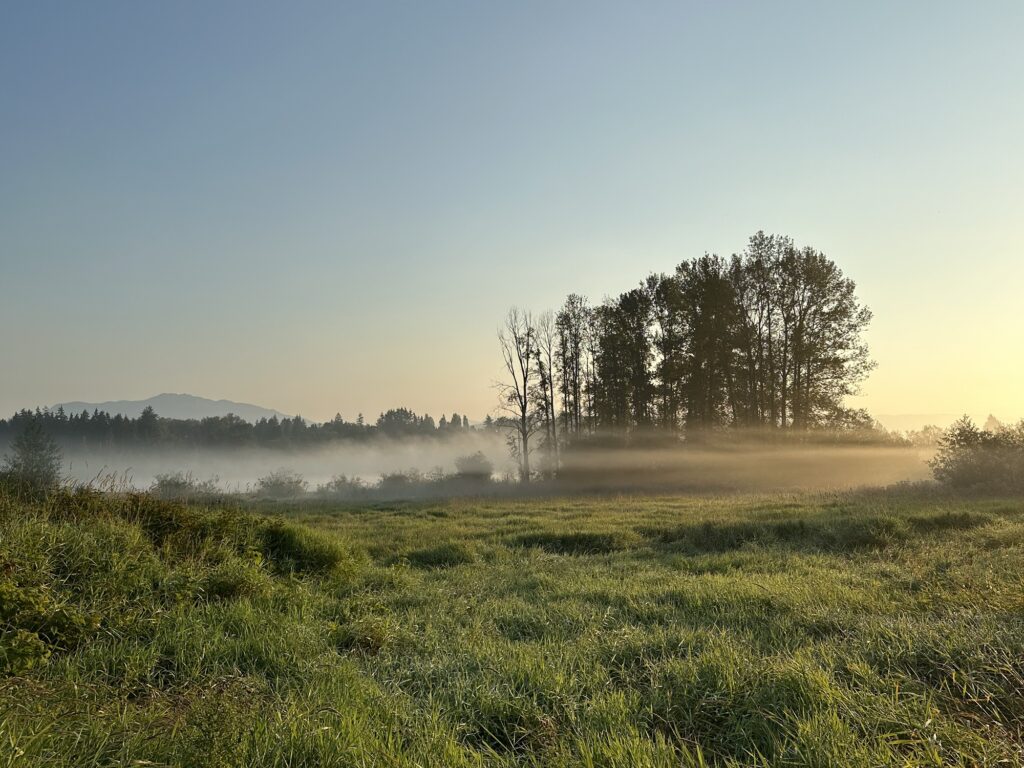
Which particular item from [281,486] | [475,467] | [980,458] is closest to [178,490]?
[980,458]

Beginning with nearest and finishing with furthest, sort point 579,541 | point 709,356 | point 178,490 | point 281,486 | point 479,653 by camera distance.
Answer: point 479,653 → point 579,541 → point 178,490 → point 709,356 → point 281,486

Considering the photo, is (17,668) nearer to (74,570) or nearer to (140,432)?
(74,570)

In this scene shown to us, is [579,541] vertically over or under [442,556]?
under

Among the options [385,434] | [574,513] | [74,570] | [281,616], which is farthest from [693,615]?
[385,434]

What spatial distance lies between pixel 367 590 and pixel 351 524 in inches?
400

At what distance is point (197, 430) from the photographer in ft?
301

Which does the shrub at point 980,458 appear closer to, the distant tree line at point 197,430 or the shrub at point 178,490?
the shrub at point 178,490

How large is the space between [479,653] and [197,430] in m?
101

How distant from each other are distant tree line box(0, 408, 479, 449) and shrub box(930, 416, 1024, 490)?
7248 centimetres

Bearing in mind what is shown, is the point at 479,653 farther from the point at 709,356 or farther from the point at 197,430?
the point at 197,430

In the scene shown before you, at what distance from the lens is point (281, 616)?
5883 mm

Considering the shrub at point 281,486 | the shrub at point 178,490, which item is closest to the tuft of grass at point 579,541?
the shrub at point 178,490

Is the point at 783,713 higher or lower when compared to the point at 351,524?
higher

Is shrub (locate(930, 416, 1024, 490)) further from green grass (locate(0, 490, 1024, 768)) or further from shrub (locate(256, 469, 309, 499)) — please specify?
shrub (locate(256, 469, 309, 499))
